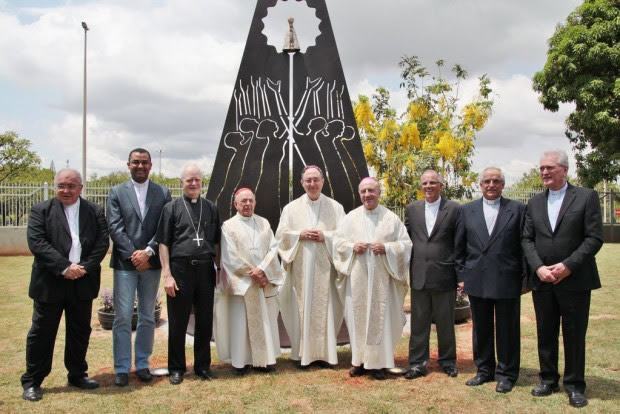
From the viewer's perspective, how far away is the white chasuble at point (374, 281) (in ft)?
15.0

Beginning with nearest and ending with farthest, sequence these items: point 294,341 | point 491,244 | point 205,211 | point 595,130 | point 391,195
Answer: point 491,244 → point 205,211 → point 294,341 → point 391,195 → point 595,130

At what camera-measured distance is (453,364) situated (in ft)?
15.2

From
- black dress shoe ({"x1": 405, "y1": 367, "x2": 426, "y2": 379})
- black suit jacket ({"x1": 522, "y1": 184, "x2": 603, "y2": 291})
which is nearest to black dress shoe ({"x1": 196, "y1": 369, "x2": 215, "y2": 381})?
black dress shoe ({"x1": 405, "y1": 367, "x2": 426, "y2": 379})

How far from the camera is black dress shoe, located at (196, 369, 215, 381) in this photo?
4481 mm

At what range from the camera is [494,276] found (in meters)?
4.15

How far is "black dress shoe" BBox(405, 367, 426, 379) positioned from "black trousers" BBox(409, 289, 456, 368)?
0.15 ft

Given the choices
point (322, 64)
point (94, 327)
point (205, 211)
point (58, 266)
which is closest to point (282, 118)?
point (322, 64)

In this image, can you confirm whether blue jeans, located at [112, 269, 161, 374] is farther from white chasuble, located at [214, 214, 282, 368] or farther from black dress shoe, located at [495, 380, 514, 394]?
black dress shoe, located at [495, 380, 514, 394]

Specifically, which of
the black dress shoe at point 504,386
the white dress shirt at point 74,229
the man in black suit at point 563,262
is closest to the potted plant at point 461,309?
the black dress shoe at point 504,386

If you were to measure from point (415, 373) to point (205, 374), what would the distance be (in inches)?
66.1

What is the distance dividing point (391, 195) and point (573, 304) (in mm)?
3677

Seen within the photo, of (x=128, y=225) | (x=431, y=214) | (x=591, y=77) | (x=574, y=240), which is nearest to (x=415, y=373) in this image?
(x=431, y=214)

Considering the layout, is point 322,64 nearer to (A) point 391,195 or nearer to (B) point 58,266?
(A) point 391,195

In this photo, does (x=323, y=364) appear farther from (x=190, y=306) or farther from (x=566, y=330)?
(x=566, y=330)
